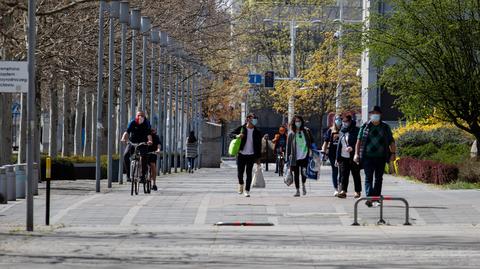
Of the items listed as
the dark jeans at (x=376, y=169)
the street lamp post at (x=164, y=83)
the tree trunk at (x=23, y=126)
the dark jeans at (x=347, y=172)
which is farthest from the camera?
the street lamp post at (x=164, y=83)

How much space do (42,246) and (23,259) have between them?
5.56 ft

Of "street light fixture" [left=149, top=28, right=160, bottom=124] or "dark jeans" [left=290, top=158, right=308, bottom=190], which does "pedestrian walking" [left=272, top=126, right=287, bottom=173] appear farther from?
"dark jeans" [left=290, top=158, right=308, bottom=190]

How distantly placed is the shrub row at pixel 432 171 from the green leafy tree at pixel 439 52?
1878 millimetres

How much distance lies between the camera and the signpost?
62.5ft

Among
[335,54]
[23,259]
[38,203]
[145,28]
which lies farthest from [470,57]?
[335,54]

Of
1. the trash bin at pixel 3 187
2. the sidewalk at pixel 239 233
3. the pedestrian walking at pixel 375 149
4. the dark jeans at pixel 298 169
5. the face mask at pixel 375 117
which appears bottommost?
the sidewalk at pixel 239 233

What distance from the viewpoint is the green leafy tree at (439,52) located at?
127 feet

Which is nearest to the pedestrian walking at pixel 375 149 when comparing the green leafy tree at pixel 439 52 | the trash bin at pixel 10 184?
the trash bin at pixel 10 184

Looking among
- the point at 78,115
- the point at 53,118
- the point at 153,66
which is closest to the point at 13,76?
the point at 53,118

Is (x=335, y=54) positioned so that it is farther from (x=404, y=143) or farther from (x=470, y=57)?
(x=470, y=57)

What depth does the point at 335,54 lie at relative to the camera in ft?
282

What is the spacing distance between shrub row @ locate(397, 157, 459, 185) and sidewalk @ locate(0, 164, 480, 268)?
18.3 ft

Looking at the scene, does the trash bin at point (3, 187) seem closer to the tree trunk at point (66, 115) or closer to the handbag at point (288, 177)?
the handbag at point (288, 177)

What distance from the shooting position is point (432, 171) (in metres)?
35.9
